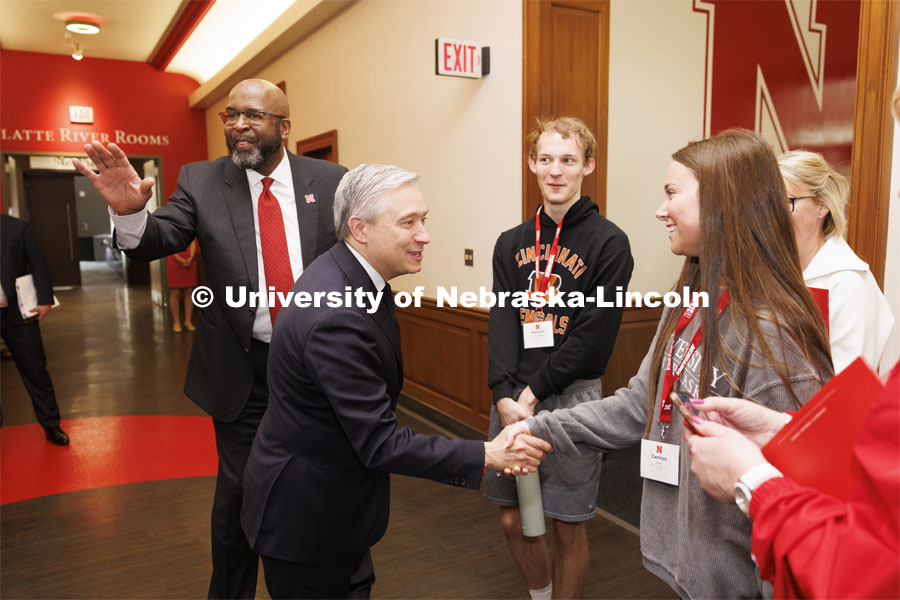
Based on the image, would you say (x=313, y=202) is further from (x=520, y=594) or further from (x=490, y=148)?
(x=490, y=148)

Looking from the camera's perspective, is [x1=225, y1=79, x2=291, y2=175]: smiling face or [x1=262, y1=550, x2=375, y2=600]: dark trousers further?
[x1=225, y1=79, x2=291, y2=175]: smiling face

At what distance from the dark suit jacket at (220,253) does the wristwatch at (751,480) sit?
5.23 feet

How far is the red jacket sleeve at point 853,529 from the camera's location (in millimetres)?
796

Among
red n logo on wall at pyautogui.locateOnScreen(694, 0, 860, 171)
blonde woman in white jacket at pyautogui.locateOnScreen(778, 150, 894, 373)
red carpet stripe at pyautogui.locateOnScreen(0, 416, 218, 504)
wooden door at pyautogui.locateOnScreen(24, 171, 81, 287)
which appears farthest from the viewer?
wooden door at pyautogui.locateOnScreen(24, 171, 81, 287)

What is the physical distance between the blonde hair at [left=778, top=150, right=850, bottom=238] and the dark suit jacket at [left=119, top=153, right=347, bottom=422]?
1.60 meters

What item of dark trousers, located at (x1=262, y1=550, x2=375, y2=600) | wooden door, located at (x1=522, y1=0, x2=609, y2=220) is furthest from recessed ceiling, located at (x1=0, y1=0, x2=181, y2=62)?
dark trousers, located at (x1=262, y1=550, x2=375, y2=600)

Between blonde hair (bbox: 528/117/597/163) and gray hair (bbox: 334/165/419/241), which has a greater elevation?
blonde hair (bbox: 528/117/597/163)

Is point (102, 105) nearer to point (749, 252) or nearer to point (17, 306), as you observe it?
point (17, 306)

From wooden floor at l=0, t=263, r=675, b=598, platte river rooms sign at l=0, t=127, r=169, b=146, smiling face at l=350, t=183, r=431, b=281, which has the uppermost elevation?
platte river rooms sign at l=0, t=127, r=169, b=146

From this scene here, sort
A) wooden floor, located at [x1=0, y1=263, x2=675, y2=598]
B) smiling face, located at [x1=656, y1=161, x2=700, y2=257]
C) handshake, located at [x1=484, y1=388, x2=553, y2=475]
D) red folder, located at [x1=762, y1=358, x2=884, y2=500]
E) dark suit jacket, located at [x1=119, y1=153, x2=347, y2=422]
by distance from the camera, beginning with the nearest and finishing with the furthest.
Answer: red folder, located at [x1=762, y1=358, x2=884, y2=500] → smiling face, located at [x1=656, y1=161, x2=700, y2=257] → handshake, located at [x1=484, y1=388, x2=553, y2=475] → dark suit jacket, located at [x1=119, y1=153, x2=347, y2=422] → wooden floor, located at [x1=0, y1=263, x2=675, y2=598]

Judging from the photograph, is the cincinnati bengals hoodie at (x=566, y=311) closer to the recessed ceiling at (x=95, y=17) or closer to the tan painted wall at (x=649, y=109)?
the tan painted wall at (x=649, y=109)

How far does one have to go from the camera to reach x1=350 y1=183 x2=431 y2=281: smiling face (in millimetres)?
1654

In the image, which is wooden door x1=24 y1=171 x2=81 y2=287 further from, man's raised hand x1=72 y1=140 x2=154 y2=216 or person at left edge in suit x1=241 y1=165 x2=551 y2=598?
person at left edge in suit x1=241 y1=165 x2=551 y2=598

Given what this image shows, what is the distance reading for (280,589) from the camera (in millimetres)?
1635
